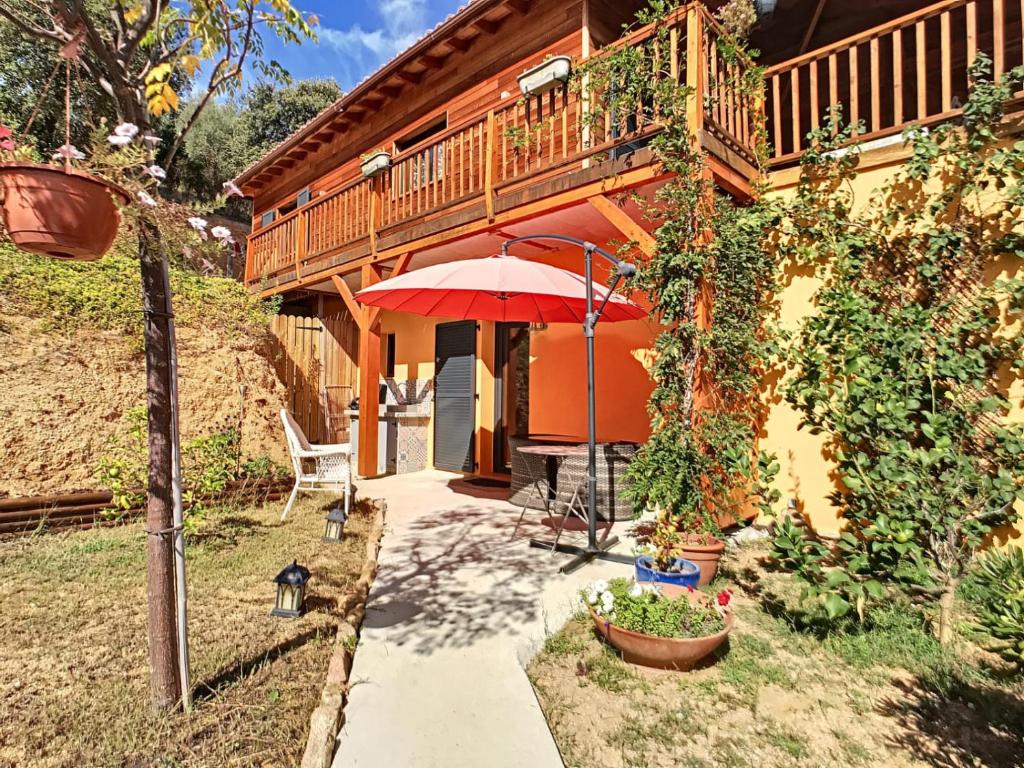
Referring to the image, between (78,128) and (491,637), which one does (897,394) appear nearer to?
(491,637)

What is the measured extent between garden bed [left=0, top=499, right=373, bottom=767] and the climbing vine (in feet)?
7.49

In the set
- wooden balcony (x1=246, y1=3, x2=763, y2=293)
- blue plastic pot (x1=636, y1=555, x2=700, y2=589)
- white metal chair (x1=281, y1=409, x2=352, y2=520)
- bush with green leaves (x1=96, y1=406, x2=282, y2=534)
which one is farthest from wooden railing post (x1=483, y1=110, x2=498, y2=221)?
blue plastic pot (x1=636, y1=555, x2=700, y2=589)

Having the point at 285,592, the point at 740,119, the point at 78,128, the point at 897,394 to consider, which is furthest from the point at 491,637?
the point at 78,128

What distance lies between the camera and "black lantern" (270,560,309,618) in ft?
9.72

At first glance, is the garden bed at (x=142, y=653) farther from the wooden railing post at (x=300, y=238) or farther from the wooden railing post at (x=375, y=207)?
the wooden railing post at (x=300, y=238)

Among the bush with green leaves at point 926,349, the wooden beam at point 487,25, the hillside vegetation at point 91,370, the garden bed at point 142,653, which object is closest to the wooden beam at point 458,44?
the wooden beam at point 487,25

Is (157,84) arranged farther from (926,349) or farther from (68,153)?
(926,349)

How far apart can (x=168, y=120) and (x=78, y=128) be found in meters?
2.46

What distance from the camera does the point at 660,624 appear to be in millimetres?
2549

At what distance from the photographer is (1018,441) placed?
3336mm

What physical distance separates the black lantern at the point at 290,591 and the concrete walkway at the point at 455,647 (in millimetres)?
415

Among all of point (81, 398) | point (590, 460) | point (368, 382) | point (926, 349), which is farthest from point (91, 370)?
point (926, 349)

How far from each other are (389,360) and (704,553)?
25.0 ft

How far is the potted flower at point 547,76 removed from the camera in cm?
518
